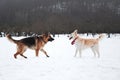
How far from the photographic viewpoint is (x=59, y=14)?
13425 cm

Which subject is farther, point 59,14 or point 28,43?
point 59,14

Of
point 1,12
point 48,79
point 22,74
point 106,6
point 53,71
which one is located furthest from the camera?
point 106,6

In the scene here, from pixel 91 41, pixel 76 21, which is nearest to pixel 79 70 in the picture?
pixel 91 41

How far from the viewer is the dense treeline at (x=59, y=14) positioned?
11275 cm

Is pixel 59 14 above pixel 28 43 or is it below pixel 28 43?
below

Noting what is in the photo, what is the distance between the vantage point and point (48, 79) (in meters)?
6.73

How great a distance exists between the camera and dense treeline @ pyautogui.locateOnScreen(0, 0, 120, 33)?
11275 centimetres

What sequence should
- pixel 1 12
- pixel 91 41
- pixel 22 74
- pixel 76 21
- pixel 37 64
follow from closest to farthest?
1. pixel 22 74
2. pixel 37 64
3. pixel 91 41
4. pixel 76 21
5. pixel 1 12

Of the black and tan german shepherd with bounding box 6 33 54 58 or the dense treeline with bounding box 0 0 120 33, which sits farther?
the dense treeline with bounding box 0 0 120 33

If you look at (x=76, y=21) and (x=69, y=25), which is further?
(x=76, y=21)

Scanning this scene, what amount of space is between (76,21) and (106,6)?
35.4 m

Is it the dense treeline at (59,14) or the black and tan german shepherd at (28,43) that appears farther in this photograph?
the dense treeline at (59,14)

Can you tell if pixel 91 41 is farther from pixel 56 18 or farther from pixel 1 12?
pixel 1 12

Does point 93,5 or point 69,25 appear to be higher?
point 93,5
